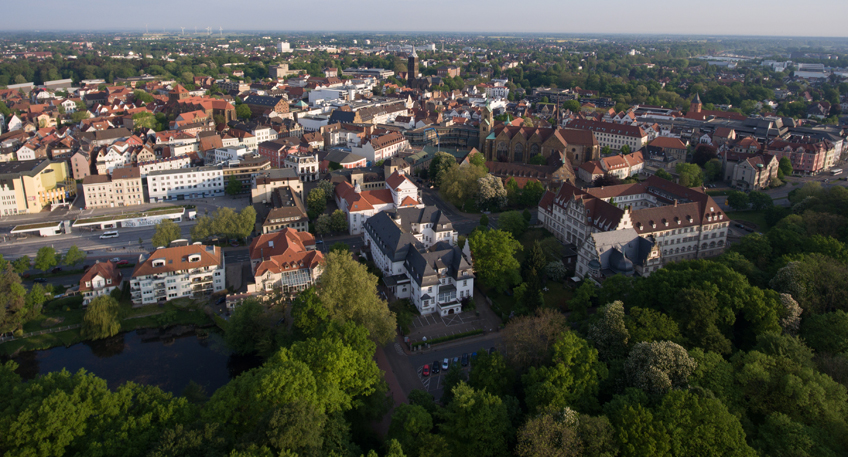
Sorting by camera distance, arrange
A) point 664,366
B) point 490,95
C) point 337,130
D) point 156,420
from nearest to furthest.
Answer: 1. point 156,420
2. point 664,366
3. point 337,130
4. point 490,95

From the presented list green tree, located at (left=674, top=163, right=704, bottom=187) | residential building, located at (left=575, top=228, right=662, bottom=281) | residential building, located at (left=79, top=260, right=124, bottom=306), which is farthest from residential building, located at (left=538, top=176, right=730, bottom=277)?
residential building, located at (left=79, top=260, right=124, bottom=306)

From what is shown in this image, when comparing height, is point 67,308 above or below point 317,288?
below

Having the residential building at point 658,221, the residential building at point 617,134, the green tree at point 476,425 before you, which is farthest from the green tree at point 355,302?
the residential building at point 617,134

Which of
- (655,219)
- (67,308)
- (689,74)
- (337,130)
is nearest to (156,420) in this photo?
(67,308)

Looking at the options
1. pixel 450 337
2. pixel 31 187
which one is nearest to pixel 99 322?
pixel 450 337

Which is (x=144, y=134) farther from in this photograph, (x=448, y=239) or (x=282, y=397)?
(x=282, y=397)

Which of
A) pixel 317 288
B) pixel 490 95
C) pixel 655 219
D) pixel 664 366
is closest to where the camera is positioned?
pixel 664 366

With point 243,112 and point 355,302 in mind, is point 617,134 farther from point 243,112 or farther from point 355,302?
point 243,112

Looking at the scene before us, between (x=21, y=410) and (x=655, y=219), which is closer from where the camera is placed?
(x=21, y=410)
